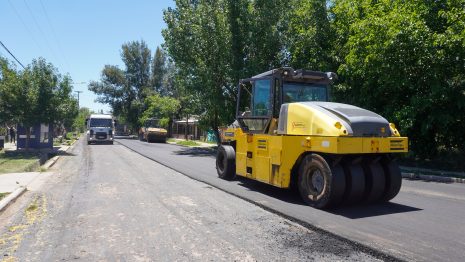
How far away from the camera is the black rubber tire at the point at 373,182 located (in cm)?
818

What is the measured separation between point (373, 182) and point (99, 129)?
3083 cm

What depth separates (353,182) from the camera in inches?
309

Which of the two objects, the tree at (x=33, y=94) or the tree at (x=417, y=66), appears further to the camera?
the tree at (x=33, y=94)

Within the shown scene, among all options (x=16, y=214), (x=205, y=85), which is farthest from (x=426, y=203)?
(x=205, y=85)

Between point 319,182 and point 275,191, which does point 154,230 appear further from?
point 275,191

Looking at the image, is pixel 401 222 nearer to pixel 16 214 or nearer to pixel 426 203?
pixel 426 203

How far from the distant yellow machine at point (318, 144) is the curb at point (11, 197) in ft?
17.7

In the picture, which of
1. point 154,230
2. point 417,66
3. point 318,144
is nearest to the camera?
point 154,230

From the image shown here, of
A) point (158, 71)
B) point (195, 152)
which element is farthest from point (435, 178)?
point (158, 71)

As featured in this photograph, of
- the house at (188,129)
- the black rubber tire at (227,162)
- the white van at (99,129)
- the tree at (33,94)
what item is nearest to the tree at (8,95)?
the tree at (33,94)

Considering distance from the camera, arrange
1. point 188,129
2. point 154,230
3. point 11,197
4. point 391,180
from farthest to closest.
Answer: point 188,129 → point 11,197 → point 391,180 → point 154,230

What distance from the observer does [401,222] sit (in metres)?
6.95

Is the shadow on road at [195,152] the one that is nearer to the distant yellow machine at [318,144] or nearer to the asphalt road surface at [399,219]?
the asphalt road surface at [399,219]

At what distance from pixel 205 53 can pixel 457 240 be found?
23.0 m
